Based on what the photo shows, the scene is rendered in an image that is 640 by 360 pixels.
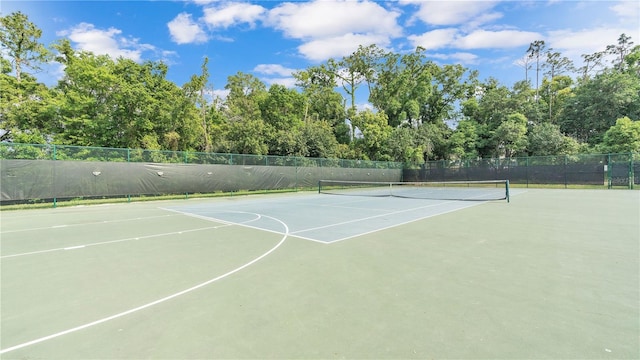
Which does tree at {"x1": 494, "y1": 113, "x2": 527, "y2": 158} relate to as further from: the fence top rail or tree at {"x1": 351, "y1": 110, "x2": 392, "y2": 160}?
the fence top rail

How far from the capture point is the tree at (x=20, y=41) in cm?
2144

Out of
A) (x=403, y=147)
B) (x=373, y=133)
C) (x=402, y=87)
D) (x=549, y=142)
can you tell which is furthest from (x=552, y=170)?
(x=402, y=87)

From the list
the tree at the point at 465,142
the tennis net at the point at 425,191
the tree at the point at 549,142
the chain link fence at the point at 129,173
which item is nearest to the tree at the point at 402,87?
the tree at the point at 465,142

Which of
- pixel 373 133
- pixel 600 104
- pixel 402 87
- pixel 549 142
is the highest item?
pixel 402 87

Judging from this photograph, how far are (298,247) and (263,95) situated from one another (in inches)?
1117

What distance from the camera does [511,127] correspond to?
98.1 feet

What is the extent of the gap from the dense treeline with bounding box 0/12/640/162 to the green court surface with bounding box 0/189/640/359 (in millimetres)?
18592

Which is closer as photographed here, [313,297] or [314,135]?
[313,297]

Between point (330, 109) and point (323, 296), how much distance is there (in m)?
33.3

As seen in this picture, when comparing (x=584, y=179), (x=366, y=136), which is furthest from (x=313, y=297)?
(x=366, y=136)

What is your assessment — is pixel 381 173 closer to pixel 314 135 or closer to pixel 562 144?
pixel 314 135

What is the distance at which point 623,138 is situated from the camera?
2478 cm

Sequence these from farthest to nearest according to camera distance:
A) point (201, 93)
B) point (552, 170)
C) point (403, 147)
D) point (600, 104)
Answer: point (403, 147)
point (600, 104)
point (201, 93)
point (552, 170)

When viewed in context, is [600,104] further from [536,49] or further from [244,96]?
[244,96]
